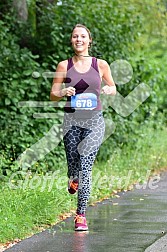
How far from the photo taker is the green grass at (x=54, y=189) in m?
7.12

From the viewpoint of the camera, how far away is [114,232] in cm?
710

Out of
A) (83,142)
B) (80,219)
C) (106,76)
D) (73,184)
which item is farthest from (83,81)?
(80,219)

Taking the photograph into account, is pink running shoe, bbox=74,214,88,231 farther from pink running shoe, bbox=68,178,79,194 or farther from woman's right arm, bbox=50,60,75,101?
woman's right arm, bbox=50,60,75,101

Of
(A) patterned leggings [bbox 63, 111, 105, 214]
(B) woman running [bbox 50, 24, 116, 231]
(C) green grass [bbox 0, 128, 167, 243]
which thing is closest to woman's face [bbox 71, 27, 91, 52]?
(B) woman running [bbox 50, 24, 116, 231]

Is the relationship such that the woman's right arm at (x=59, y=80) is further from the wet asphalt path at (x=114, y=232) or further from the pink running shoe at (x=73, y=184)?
the wet asphalt path at (x=114, y=232)

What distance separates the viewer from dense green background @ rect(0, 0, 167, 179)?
33.9 ft

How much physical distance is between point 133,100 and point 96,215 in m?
4.84

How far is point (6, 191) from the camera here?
26.6 feet

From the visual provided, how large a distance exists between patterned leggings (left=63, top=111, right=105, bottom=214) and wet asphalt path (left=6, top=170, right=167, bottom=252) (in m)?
0.37

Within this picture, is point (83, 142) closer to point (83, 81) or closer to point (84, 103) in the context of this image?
point (84, 103)

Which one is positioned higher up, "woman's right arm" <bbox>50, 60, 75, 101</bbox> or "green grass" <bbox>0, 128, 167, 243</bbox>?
"woman's right arm" <bbox>50, 60, 75, 101</bbox>

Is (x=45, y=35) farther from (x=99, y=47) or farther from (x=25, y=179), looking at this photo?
(x=25, y=179)

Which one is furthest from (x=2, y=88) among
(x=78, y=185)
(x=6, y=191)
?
(x=78, y=185)

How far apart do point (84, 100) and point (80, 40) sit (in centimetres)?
59
